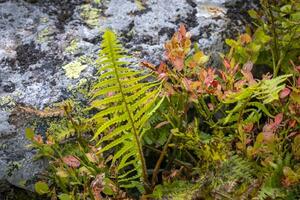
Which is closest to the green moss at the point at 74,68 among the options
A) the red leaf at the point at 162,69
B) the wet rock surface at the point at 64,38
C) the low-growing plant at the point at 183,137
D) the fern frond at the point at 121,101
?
Result: the wet rock surface at the point at 64,38

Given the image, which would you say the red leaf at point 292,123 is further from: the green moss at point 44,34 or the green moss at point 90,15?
the green moss at point 44,34

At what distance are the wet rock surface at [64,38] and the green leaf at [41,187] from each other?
143mm

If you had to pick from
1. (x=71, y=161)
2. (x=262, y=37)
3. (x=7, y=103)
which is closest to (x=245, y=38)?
(x=262, y=37)

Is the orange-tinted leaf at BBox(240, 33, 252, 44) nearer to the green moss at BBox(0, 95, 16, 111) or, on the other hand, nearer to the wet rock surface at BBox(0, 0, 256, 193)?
the wet rock surface at BBox(0, 0, 256, 193)

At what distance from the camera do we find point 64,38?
9.46ft

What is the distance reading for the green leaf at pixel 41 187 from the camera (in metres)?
2.29

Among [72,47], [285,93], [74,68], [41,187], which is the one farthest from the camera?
[72,47]

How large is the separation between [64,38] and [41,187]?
96 centimetres

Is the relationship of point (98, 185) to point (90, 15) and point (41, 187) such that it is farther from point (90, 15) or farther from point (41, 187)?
point (90, 15)

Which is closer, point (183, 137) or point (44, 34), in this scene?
point (183, 137)

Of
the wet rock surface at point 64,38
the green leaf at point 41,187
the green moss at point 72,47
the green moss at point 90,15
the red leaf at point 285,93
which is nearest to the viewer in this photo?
the red leaf at point 285,93

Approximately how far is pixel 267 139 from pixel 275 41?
72 centimetres

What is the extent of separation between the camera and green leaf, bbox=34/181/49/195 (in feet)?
7.50

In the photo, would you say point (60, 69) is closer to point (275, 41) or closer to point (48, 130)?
point (48, 130)
